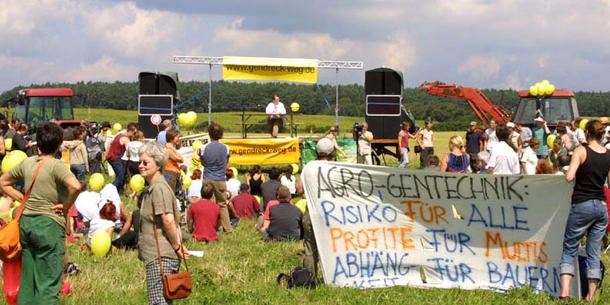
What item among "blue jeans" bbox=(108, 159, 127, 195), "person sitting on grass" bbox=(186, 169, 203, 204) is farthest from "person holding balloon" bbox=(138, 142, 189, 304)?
"blue jeans" bbox=(108, 159, 127, 195)

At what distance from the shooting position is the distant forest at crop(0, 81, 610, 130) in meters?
30.9

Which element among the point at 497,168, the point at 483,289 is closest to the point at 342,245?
the point at 483,289

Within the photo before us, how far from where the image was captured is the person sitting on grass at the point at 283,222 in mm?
10391

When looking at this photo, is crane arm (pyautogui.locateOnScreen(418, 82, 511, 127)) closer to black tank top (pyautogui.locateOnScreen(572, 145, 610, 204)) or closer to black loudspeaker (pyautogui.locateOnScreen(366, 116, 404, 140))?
black loudspeaker (pyautogui.locateOnScreen(366, 116, 404, 140))

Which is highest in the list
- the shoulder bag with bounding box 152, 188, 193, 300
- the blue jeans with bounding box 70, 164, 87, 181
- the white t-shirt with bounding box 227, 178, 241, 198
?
the blue jeans with bounding box 70, 164, 87, 181

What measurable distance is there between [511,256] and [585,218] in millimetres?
947

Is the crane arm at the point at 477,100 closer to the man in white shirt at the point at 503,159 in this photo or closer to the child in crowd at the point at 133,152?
the child in crowd at the point at 133,152

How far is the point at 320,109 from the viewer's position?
37.9 meters

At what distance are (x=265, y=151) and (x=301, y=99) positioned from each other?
557 inches

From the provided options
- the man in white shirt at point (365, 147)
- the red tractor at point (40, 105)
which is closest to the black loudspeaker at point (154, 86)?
the red tractor at point (40, 105)

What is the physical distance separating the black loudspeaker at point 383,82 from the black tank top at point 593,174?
16.1 meters

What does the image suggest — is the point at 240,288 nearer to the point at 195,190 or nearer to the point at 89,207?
the point at 89,207

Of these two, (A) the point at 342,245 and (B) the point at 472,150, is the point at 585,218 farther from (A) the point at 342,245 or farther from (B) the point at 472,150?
(B) the point at 472,150

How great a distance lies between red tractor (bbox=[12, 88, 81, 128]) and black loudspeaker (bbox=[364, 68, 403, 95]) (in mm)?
10626
